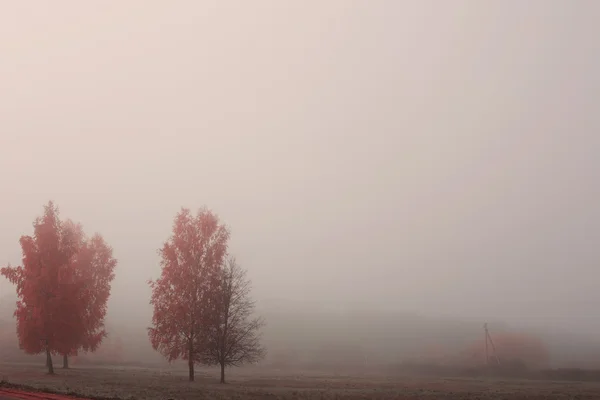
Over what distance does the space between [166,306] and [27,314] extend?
14.9 meters

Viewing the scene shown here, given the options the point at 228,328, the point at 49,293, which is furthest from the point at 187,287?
the point at 49,293

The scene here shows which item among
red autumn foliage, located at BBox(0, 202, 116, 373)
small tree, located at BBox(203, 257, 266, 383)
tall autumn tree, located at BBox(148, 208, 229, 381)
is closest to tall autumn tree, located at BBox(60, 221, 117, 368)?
red autumn foliage, located at BBox(0, 202, 116, 373)

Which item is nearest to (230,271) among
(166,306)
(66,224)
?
(166,306)

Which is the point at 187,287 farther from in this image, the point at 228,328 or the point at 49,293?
the point at 49,293

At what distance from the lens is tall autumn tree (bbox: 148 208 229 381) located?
45.3 m

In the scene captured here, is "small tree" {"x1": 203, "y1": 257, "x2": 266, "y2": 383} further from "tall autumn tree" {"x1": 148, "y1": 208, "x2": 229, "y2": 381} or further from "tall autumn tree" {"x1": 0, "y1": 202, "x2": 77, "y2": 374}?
"tall autumn tree" {"x1": 0, "y1": 202, "x2": 77, "y2": 374}

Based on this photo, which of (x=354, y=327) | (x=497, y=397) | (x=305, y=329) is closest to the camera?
(x=497, y=397)

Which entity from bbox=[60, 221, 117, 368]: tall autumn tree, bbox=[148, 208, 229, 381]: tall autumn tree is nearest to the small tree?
bbox=[148, 208, 229, 381]: tall autumn tree

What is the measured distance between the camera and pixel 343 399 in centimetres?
3491

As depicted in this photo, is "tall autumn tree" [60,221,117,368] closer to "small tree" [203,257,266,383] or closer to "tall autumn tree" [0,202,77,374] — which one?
"tall autumn tree" [0,202,77,374]

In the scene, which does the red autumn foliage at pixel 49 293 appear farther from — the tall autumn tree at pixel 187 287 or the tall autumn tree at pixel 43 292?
the tall autumn tree at pixel 187 287

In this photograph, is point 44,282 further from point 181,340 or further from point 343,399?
point 343,399

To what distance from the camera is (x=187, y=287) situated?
46250mm

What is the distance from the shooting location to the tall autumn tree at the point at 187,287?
4534 centimetres
